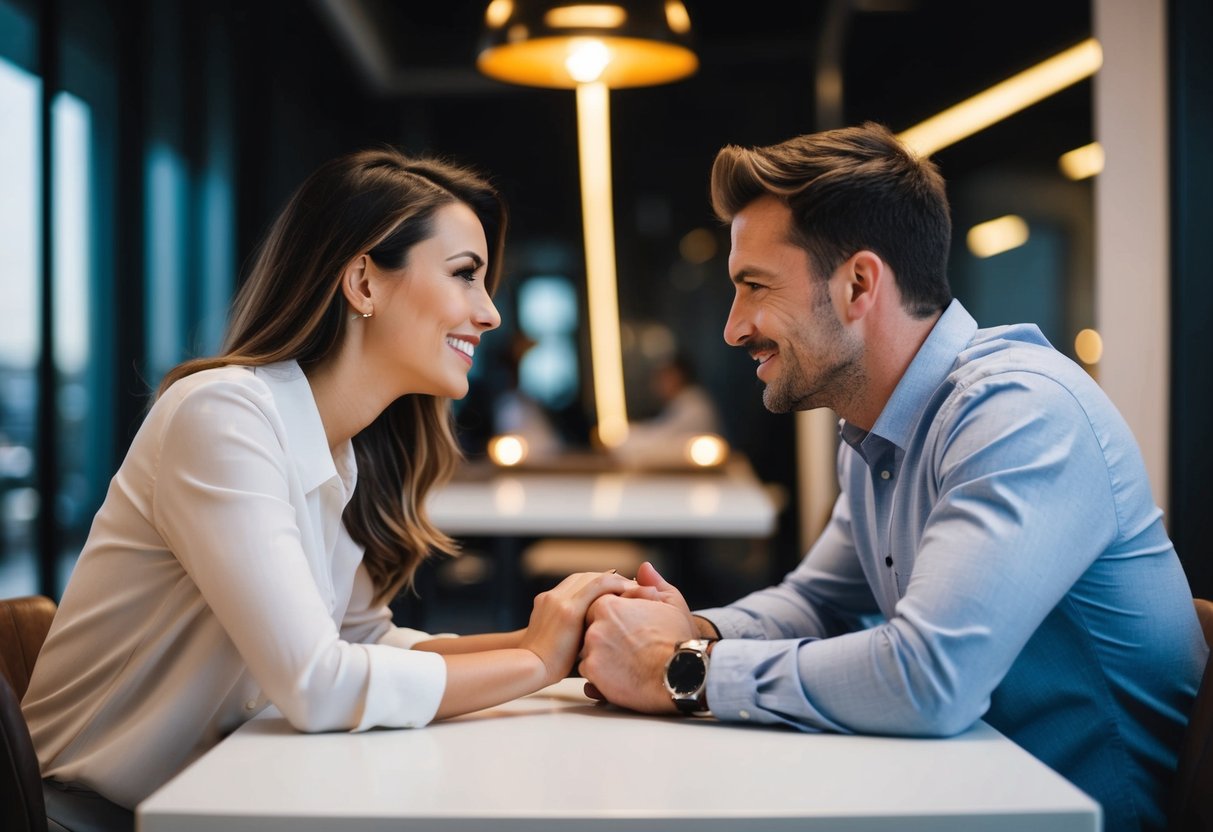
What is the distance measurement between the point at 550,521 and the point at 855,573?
1.78 m

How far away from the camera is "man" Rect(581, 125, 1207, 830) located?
4.31ft

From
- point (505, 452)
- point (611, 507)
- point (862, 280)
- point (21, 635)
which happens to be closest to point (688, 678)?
point (862, 280)

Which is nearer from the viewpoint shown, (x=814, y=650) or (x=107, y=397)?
(x=814, y=650)

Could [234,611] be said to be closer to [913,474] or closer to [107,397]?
[913,474]

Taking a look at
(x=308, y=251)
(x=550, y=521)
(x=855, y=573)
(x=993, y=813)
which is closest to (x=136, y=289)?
(x=550, y=521)

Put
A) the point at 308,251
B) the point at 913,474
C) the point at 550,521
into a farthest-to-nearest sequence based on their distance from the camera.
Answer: the point at 550,521 → the point at 308,251 → the point at 913,474

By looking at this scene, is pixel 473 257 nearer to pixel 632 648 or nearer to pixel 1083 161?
pixel 632 648

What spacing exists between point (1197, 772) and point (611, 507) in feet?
8.65

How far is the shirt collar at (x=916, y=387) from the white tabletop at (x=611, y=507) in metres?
1.62

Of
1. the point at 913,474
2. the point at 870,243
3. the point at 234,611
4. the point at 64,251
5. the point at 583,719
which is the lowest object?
the point at 583,719

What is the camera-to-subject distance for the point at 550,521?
12.0 ft

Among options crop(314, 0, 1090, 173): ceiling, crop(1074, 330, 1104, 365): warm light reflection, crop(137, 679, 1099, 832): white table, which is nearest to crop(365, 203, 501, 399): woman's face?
crop(137, 679, 1099, 832): white table

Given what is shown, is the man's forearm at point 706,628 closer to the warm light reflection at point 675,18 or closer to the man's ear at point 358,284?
the man's ear at point 358,284

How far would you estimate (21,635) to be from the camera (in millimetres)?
1728
